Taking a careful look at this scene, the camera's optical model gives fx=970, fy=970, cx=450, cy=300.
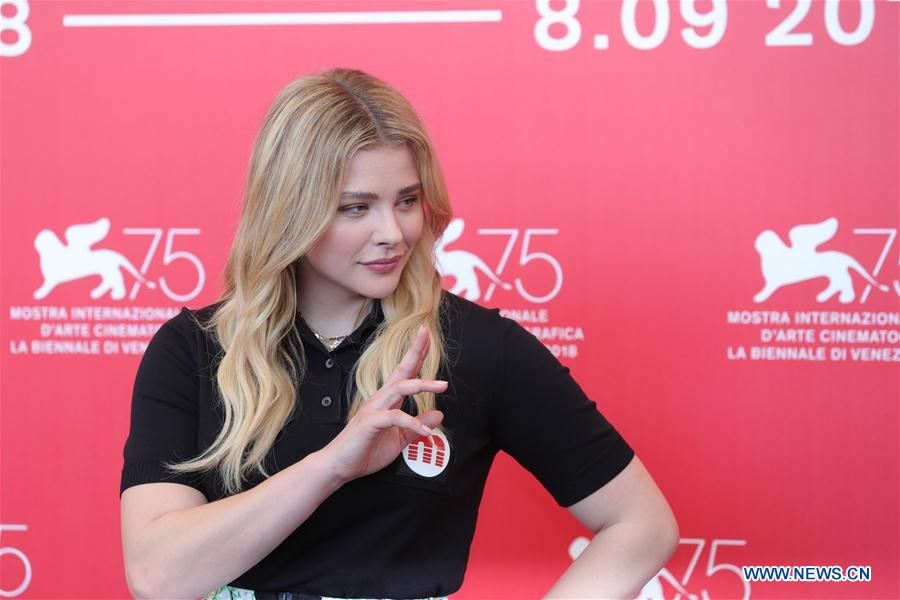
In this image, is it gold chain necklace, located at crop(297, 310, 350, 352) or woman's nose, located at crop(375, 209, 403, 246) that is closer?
woman's nose, located at crop(375, 209, 403, 246)

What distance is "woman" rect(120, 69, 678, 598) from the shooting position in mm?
1243

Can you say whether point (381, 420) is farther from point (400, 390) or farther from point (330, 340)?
point (330, 340)

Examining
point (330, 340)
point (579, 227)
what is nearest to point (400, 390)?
point (330, 340)

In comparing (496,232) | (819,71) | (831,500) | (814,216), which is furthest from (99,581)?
(819,71)

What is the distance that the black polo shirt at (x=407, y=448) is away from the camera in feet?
4.11

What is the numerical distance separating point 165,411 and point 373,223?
1.20 feet

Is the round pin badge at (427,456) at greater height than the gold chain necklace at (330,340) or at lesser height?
lesser

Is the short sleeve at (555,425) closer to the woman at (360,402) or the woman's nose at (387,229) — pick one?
the woman at (360,402)

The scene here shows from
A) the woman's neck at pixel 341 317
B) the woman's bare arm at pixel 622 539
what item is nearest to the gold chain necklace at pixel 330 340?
the woman's neck at pixel 341 317

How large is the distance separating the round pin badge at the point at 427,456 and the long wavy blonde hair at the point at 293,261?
0.17ft

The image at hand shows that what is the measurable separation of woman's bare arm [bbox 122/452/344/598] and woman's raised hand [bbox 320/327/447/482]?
0.8 inches

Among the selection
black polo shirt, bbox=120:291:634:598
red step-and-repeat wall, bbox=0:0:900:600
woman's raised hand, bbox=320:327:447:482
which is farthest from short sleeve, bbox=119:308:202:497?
red step-and-repeat wall, bbox=0:0:900:600

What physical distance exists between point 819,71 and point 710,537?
3.48ft

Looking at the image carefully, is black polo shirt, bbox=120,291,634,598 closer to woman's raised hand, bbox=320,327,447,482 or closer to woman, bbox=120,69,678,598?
woman, bbox=120,69,678,598
